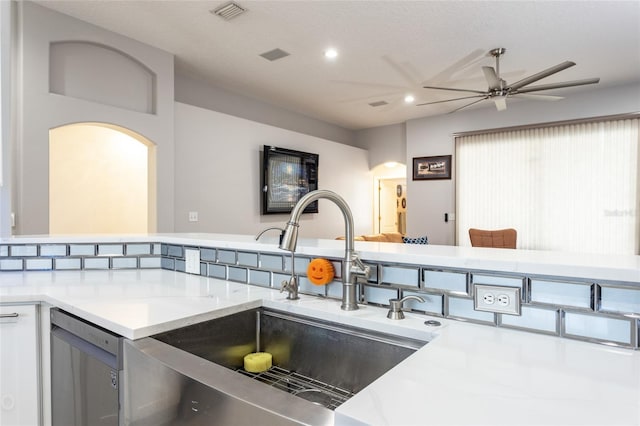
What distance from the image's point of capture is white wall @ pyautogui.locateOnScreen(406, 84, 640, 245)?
4695 mm

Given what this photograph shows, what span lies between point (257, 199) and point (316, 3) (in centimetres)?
252

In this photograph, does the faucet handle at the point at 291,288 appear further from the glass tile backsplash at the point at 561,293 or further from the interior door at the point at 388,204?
the interior door at the point at 388,204

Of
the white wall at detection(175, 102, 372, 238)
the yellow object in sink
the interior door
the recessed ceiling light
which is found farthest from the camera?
the interior door

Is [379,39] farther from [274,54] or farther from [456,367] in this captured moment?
[456,367]

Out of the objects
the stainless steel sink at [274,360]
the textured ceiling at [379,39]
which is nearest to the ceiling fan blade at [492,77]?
the textured ceiling at [379,39]

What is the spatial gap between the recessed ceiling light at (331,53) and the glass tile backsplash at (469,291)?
2577 millimetres

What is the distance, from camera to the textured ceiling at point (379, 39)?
2809mm

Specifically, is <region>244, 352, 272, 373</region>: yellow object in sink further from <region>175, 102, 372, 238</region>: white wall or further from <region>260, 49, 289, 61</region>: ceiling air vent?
<region>260, 49, 289, 61</region>: ceiling air vent

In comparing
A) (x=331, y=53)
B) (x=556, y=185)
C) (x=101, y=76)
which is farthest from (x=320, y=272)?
(x=556, y=185)

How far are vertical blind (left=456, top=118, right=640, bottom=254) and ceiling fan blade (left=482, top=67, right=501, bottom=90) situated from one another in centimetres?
226

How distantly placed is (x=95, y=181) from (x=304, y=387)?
4.60 m

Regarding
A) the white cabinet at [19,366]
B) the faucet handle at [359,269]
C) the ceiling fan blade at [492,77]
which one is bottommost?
the white cabinet at [19,366]

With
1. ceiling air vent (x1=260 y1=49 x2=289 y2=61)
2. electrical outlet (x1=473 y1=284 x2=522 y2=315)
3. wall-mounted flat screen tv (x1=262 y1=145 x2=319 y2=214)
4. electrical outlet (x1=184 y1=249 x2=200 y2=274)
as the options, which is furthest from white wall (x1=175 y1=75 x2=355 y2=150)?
electrical outlet (x1=473 y1=284 x2=522 y2=315)

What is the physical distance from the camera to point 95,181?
4.64 meters
